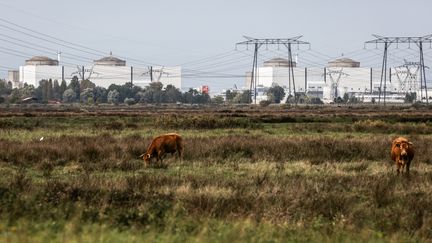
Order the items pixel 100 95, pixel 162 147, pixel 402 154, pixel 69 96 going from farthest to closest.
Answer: pixel 69 96, pixel 100 95, pixel 162 147, pixel 402 154

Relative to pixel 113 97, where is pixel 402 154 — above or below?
below

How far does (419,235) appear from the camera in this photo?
12.3 meters

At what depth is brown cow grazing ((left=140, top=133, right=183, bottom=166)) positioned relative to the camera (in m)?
24.7

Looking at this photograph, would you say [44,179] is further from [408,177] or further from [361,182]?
[408,177]

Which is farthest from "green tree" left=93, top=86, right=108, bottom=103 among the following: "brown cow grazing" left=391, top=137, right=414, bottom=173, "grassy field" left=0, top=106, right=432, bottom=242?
"brown cow grazing" left=391, top=137, right=414, bottom=173

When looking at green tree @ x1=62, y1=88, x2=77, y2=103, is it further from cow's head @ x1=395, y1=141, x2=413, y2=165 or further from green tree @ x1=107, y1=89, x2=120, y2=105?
cow's head @ x1=395, y1=141, x2=413, y2=165

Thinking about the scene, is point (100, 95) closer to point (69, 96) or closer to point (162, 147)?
point (69, 96)

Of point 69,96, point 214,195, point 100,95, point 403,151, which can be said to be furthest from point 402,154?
point 69,96

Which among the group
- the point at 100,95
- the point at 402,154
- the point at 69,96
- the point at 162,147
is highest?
the point at 100,95

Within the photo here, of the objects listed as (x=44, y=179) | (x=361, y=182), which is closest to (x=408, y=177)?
(x=361, y=182)

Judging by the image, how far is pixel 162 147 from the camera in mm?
25078

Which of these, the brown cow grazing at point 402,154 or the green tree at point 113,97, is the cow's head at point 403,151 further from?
the green tree at point 113,97

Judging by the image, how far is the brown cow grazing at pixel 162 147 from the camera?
81.0 feet

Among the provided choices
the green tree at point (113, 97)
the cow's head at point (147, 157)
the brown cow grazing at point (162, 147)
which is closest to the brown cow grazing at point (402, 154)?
the brown cow grazing at point (162, 147)
